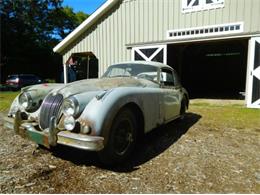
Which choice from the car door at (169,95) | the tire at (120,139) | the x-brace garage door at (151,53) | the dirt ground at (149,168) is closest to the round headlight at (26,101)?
the dirt ground at (149,168)

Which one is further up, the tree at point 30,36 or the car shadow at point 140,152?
the tree at point 30,36

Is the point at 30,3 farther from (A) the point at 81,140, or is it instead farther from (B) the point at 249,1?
(A) the point at 81,140

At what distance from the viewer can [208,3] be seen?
8.78 metres

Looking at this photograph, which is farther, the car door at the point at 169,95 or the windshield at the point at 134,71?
the windshield at the point at 134,71

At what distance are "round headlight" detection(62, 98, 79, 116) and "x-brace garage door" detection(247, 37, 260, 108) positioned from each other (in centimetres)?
753

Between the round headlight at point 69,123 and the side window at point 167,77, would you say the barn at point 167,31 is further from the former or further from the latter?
the round headlight at point 69,123

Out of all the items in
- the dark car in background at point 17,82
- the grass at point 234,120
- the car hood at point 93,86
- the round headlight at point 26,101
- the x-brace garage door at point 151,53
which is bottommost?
the grass at point 234,120

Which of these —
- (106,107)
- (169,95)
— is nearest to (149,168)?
(106,107)

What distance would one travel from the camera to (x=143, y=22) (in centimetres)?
1016

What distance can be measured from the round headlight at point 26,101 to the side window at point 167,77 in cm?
249

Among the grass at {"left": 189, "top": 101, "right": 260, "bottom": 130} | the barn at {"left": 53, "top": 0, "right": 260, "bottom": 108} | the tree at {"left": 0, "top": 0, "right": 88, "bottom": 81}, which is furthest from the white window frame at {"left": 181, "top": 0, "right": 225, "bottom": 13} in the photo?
the tree at {"left": 0, "top": 0, "right": 88, "bottom": 81}

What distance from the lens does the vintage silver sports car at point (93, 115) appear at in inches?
109

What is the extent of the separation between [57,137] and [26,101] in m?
1.14

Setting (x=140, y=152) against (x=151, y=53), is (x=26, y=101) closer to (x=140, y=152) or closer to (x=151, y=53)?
(x=140, y=152)
